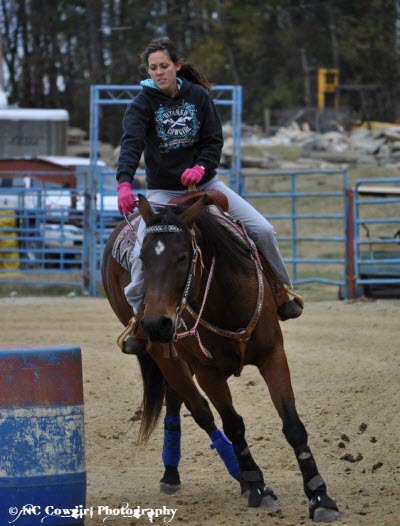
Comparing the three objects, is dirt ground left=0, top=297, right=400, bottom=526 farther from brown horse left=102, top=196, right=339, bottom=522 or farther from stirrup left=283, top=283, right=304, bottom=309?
stirrup left=283, top=283, right=304, bottom=309

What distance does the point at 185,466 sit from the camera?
23.6 feet

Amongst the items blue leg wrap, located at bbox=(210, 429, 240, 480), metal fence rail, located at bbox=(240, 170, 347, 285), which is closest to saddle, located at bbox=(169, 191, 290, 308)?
blue leg wrap, located at bbox=(210, 429, 240, 480)

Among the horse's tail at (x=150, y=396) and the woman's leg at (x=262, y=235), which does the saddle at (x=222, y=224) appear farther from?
the horse's tail at (x=150, y=396)

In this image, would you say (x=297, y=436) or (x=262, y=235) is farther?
(x=262, y=235)

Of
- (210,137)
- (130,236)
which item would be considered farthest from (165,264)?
(130,236)

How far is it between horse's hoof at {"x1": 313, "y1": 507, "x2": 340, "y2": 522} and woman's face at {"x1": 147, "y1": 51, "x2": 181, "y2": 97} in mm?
2396

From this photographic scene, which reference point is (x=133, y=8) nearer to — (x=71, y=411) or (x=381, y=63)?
(x=381, y=63)

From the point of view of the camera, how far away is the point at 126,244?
6488 millimetres

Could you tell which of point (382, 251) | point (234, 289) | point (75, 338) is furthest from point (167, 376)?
point (382, 251)

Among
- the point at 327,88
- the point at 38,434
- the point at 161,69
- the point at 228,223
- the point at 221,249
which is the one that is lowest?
the point at 38,434

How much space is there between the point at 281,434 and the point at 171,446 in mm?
1280

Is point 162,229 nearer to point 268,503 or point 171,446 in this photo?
point 268,503

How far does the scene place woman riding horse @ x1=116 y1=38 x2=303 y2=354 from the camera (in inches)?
232

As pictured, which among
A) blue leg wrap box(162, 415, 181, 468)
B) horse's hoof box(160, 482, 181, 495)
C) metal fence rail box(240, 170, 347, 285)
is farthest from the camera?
metal fence rail box(240, 170, 347, 285)
